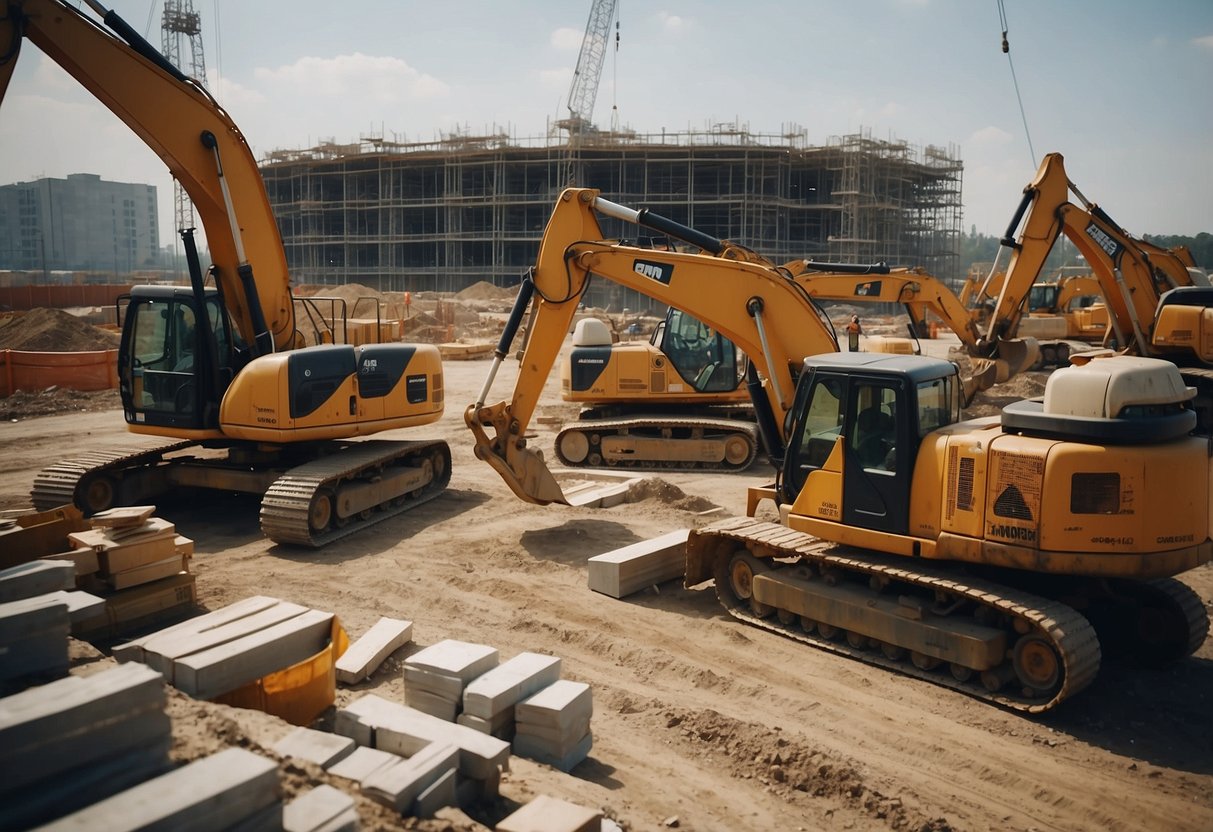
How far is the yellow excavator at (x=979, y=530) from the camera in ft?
23.6

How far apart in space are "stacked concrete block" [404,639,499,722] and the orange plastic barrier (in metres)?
19.2

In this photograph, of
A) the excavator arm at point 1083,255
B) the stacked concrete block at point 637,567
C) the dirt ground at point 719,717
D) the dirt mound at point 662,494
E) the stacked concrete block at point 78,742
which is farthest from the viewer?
the excavator arm at point 1083,255

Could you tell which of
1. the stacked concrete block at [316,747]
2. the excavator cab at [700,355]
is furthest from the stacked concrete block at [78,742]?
the excavator cab at [700,355]

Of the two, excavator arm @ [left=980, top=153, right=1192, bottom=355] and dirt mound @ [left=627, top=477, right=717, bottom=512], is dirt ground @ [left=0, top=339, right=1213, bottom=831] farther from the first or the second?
excavator arm @ [left=980, top=153, right=1192, bottom=355]

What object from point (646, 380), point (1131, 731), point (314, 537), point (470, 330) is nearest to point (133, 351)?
point (314, 537)

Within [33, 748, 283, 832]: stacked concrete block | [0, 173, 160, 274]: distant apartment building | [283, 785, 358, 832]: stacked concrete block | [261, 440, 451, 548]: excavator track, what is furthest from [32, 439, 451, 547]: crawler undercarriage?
[0, 173, 160, 274]: distant apartment building

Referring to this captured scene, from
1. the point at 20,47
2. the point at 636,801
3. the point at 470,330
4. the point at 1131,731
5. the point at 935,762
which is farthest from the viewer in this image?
the point at 470,330

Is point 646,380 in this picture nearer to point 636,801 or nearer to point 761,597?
point 761,597

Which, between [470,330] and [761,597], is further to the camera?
[470,330]

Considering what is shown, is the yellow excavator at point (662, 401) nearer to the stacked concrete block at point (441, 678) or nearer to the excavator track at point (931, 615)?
the excavator track at point (931, 615)

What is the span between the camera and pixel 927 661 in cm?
795

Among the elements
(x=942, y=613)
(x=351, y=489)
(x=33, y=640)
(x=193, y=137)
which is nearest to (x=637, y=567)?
(x=942, y=613)

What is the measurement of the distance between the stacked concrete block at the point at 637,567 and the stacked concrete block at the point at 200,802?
5.85 m

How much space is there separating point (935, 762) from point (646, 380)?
→ 10.4 metres
